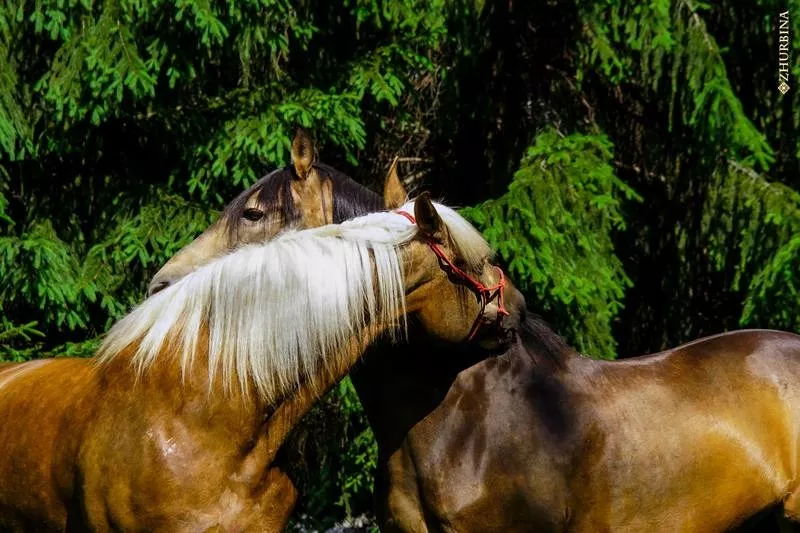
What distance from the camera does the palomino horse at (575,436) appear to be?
3.67m

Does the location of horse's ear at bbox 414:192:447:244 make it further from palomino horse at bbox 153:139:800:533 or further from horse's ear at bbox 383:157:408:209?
horse's ear at bbox 383:157:408:209

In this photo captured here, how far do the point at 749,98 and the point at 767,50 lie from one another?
0.34 m

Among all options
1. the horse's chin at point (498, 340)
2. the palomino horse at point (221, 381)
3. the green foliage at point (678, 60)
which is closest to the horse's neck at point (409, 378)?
the horse's chin at point (498, 340)

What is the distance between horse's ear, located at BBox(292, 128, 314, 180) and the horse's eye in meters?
0.23

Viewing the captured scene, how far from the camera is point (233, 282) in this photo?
2.99 metres

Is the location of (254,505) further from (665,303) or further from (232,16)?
(665,303)

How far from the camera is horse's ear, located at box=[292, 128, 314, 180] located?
4172mm

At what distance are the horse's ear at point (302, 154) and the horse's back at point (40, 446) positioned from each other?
125 centimetres

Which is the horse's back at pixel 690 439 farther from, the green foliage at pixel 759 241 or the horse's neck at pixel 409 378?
the green foliage at pixel 759 241

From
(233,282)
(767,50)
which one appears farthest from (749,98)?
(233,282)

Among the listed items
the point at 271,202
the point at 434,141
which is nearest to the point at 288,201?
the point at 271,202

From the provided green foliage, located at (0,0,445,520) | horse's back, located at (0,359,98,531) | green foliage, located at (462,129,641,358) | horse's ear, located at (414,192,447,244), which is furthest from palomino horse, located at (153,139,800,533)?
green foliage, located at (0,0,445,520)

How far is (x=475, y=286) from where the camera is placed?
3268mm

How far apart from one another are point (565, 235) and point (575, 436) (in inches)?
82.6
